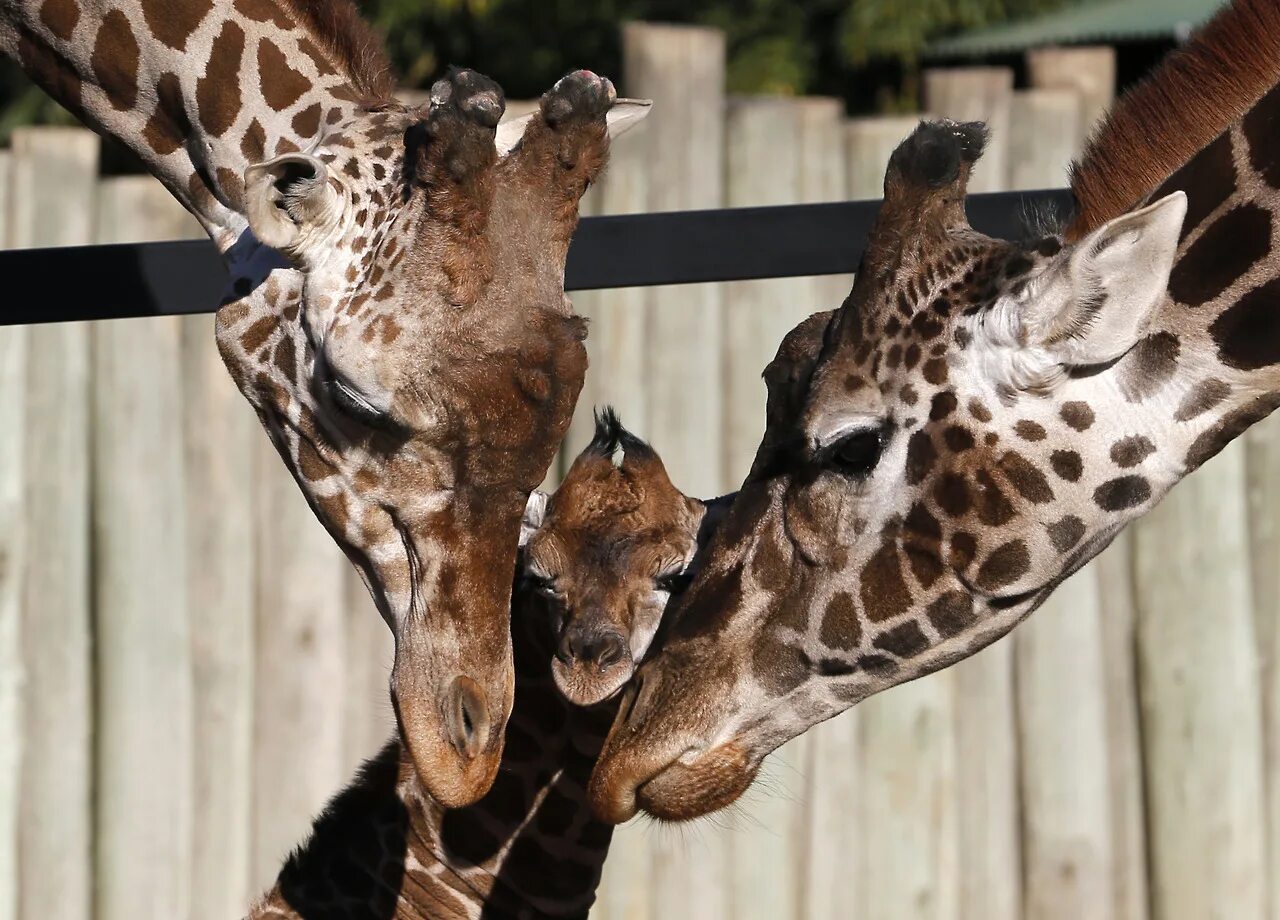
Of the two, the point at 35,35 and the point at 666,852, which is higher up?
the point at 35,35

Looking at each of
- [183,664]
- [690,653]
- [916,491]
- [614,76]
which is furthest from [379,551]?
[614,76]

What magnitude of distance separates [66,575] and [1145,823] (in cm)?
422

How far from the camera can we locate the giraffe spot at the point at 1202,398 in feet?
9.87

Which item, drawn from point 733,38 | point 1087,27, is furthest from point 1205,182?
point 733,38

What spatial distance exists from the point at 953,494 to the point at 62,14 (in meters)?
2.25

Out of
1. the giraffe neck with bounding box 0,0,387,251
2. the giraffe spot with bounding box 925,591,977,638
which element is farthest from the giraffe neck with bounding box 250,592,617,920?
the giraffe neck with bounding box 0,0,387,251

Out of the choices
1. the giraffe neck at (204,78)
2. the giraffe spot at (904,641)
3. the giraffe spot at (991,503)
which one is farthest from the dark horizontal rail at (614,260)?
the giraffe spot at (904,641)

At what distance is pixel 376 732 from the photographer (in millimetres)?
6609

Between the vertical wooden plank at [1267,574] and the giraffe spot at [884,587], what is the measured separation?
3946 mm

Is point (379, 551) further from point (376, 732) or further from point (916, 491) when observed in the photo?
point (376, 732)

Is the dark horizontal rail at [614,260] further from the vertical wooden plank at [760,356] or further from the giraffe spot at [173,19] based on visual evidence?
the vertical wooden plank at [760,356]

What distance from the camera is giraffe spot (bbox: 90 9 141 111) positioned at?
3850mm

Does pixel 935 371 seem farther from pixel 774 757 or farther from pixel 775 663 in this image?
pixel 774 757

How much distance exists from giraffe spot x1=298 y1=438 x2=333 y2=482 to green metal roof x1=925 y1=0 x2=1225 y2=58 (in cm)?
967
